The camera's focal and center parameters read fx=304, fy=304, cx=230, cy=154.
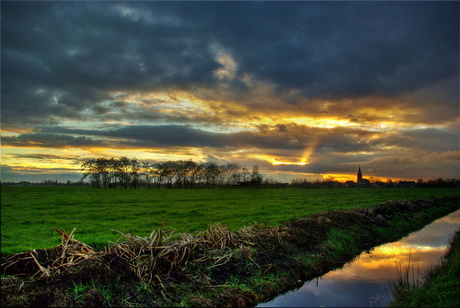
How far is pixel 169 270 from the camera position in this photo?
27.7 ft

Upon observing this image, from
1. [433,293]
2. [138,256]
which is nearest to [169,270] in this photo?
[138,256]

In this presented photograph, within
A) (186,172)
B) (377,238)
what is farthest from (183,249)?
(186,172)

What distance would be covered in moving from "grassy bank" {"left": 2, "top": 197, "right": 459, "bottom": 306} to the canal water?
50 cm

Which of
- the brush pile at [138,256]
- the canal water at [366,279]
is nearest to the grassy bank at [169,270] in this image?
the brush pile at [138,256]

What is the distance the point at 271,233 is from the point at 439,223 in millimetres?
23479

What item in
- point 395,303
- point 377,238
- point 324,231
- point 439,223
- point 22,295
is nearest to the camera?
point 22,295

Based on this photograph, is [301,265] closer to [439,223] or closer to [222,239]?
[222,239]

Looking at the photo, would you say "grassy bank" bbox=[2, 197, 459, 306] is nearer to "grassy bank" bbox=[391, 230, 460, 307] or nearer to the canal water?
the canal water

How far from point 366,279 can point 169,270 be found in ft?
24.4

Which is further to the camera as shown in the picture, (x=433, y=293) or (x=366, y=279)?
(x=366, y=279)

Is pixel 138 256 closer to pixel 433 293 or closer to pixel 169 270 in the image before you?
pixel 169 270

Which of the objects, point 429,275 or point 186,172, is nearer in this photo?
point 429,275

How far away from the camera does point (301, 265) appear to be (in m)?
11.2

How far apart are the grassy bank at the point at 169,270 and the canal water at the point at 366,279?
50cm
